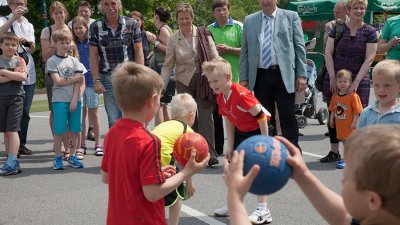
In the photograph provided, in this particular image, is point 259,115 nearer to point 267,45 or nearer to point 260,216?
point 260,216

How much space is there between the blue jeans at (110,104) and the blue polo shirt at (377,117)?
385 cm

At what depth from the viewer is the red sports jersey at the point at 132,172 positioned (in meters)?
3.31

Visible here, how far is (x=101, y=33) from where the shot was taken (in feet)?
26.1

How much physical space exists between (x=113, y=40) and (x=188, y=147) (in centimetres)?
419

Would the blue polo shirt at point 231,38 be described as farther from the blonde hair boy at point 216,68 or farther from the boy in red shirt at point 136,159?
the boy in red shirt at point 136,159

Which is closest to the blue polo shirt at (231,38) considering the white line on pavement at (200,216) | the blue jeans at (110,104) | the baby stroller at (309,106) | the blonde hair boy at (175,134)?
the blue jeans at (110,104)

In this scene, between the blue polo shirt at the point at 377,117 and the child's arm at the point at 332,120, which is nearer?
the blue polo shirt at the point at 377,117

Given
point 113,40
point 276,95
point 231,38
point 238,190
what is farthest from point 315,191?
point 231,38

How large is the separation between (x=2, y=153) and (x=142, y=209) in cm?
684

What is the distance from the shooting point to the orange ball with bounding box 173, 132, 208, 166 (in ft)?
13.0

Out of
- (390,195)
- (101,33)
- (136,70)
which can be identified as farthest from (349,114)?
(390,195)

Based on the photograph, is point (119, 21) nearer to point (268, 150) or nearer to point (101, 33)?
point (101, 33)

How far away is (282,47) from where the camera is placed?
23.9 ft

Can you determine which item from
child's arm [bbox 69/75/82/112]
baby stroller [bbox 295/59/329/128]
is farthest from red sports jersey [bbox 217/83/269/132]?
baby stroller [bbox 295/59/329/128]
